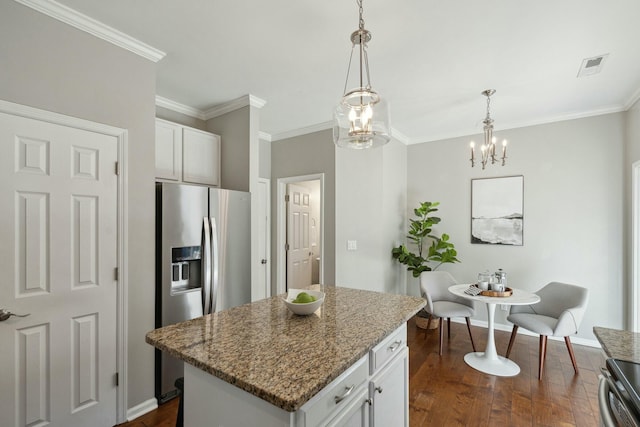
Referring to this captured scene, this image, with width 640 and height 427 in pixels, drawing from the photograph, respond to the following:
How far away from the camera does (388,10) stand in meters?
1.75

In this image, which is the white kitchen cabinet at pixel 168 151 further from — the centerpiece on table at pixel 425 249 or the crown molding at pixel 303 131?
the centerpiece on table at pixel 425 249

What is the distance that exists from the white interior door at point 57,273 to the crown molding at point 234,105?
53.3 inches

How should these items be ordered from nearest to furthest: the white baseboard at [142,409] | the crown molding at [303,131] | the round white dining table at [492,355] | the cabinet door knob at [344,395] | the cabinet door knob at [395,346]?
the cabinet door knob at [344,395]
the cabinet door knob at [395,346]
the white baseboard at [142,409]
the round white dining table at [492,355]
the crown molding at [303,131]

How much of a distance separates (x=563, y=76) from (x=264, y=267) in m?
3.84

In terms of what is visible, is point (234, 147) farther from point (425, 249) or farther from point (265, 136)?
point (425, 249)

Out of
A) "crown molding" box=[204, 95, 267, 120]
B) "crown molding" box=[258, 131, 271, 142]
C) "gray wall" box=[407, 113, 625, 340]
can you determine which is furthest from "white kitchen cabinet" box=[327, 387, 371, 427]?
"crown molding" box=[258, 131, 271, 142]

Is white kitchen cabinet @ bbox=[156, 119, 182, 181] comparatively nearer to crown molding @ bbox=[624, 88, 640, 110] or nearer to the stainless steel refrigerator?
the stainless steel refrigerator

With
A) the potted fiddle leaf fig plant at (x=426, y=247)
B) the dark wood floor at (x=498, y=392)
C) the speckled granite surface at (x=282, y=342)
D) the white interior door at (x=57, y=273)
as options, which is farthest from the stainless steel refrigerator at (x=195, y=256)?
the potted fiddle leaf fig plant at (x=426, y=247)

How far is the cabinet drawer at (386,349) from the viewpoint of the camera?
130 centimetres

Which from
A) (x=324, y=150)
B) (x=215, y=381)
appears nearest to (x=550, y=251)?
(x=324, y=150)

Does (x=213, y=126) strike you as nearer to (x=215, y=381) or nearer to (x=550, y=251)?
(x=215, y=381)

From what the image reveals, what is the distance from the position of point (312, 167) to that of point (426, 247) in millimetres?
2104

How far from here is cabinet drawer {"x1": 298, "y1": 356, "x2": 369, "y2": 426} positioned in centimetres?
92

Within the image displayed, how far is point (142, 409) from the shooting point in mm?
2119
